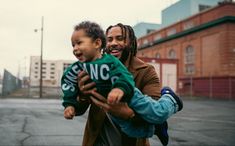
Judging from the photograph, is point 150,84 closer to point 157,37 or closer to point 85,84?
point 85,84

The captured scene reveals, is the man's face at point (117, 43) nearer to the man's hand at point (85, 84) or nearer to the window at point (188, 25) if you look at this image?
the man's hand at point (85, 84)

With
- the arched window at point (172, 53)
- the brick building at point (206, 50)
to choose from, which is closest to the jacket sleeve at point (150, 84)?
the brick building at point (206, 50)

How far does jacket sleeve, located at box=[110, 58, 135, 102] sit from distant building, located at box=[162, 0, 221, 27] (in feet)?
195

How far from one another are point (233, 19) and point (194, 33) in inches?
298

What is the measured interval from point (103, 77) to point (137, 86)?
42cm

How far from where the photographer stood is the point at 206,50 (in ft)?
135

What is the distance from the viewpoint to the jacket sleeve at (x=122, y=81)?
2.07 metres

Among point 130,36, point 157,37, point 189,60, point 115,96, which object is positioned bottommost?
point 115,96

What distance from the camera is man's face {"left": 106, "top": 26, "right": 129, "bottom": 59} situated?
2648mm

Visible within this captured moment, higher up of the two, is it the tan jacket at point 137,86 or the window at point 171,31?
the window at point 171,31

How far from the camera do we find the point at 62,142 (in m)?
7.36

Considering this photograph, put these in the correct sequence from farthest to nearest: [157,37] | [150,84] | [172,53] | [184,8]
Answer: [184,8] → [157,37] → [172,53] → [150,84]

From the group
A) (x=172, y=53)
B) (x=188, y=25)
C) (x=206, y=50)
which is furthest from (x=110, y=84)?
(x=172, y=53)

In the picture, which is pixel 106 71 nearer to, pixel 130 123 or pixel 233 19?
pixel 130 123
